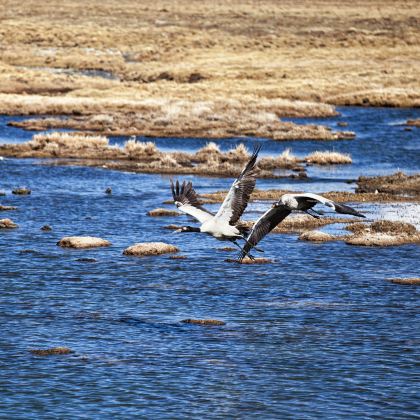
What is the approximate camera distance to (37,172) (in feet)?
184

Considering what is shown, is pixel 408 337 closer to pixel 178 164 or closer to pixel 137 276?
pixel 137 276

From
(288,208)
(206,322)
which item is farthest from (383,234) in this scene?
(288,208)

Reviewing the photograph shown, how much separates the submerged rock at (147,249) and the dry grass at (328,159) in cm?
2584

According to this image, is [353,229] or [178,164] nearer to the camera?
[353,229]

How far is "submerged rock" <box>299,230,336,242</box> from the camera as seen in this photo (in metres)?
37.0

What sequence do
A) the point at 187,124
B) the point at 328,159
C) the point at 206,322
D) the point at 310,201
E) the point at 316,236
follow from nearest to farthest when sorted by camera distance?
1. the point at 310,201
2. the point at 206,322
3. the point at 316,236
4. the point at 328,159
5. the point at 187,124

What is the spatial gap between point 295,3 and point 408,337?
171293mm

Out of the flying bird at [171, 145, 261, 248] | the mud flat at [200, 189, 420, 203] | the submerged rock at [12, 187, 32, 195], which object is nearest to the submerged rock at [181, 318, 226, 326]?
the flying bird at [171, 145, 261, 248]

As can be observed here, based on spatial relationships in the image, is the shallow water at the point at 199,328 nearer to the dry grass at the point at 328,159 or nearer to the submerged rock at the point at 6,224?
the submerged rock at the point at 6,224

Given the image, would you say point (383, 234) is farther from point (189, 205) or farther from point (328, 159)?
point (328, 159)

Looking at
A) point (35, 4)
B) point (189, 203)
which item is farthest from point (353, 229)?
point (35, 4)

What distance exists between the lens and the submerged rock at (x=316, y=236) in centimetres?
3697

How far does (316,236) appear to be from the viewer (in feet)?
122

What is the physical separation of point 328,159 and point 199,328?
3581 cm
